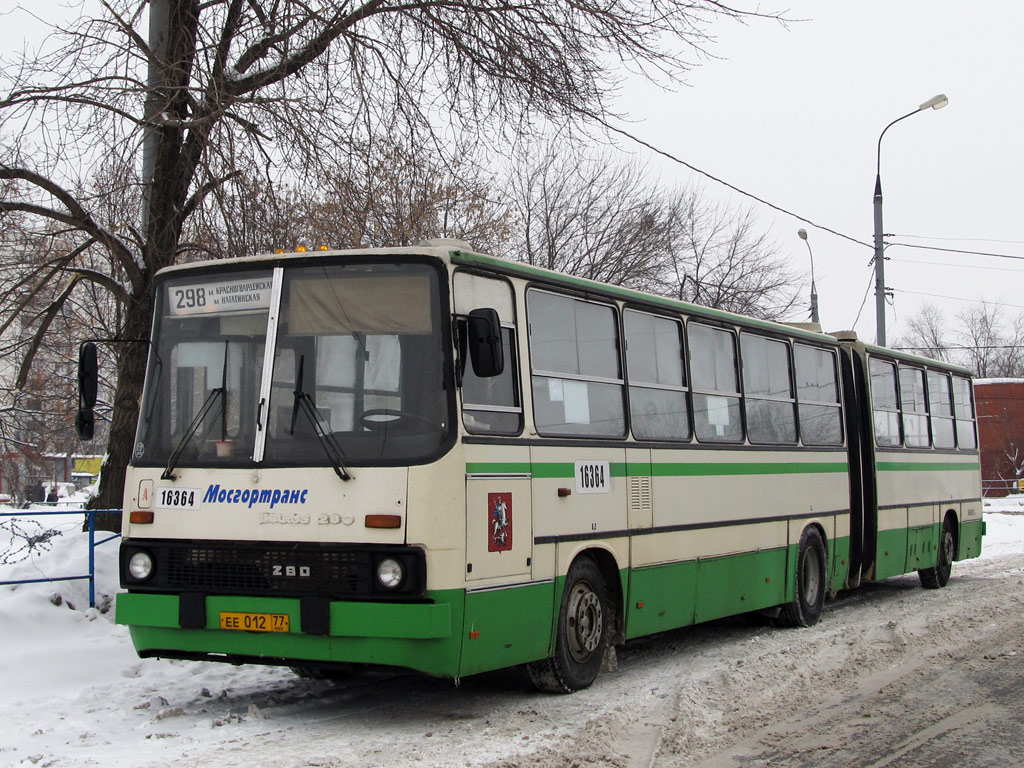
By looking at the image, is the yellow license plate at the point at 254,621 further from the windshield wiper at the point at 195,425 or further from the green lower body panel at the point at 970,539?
the green lower body panel at the point at 970,539

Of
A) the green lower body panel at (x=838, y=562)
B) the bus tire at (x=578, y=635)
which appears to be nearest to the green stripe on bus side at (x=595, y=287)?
the bus tire at (x=578, y=635)

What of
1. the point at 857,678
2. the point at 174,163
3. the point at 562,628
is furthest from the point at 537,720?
the point at 174,163

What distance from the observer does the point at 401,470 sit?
709 centimetres

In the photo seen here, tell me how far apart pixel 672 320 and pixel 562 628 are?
324 centimetres

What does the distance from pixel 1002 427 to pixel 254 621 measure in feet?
191

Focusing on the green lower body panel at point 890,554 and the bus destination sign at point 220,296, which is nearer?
the bus destination sign at point 220,296

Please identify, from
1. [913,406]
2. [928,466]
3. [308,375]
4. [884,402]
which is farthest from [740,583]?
[928,466]

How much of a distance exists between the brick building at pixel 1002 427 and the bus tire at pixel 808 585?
49.9 meters

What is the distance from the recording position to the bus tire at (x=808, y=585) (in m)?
12.4

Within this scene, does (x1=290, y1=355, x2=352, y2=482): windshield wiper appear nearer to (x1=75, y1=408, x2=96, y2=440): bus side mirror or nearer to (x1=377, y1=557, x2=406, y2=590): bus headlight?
(x1=377, y1=557, x2=406, y2=590): bus headlight

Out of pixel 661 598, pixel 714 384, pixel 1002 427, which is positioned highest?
pixel 1002 427

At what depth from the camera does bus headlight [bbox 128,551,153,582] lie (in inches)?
301

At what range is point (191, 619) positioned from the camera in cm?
743

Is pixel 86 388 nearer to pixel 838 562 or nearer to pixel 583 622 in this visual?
pixel 583 622
